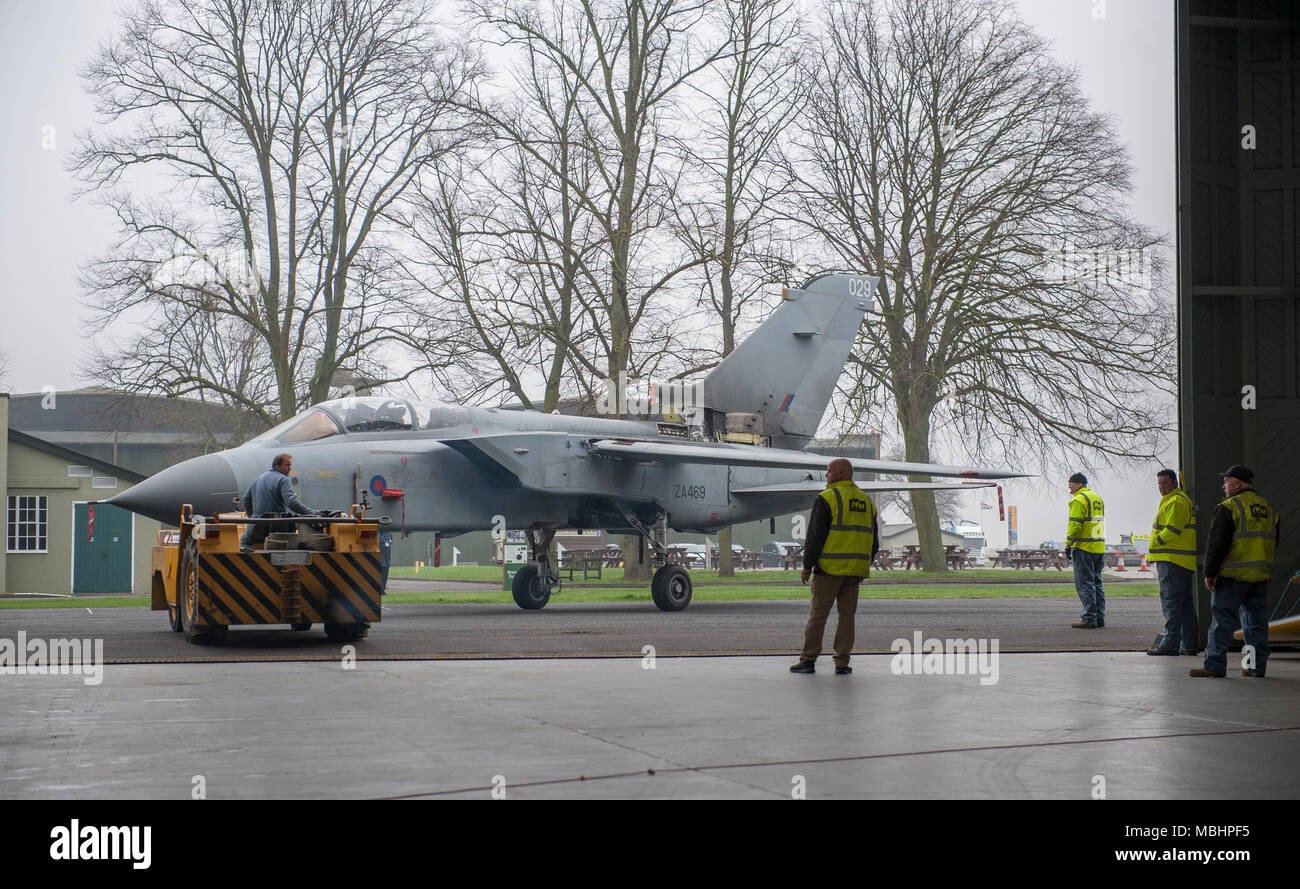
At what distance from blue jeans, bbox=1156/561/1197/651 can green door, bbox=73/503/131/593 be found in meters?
29.7

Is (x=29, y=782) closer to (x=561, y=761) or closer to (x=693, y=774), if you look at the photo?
(x=561, y=761)

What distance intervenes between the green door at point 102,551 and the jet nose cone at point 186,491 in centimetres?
2081

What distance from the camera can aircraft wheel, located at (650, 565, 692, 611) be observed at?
19.5 metres

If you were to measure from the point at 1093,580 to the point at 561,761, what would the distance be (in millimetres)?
11626

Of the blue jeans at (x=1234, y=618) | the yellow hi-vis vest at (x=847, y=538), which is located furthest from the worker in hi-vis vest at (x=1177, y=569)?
the yellow hi-vis vest at (x=847, y=538)

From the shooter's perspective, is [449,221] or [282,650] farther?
[449,221]

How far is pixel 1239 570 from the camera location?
9812mm

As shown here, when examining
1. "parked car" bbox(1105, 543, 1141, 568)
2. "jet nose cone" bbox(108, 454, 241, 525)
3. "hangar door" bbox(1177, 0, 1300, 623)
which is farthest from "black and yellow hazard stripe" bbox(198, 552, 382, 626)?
"parked car" bbox(1105, 543, 1141, 568)

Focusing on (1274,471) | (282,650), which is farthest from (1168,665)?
(282,650)

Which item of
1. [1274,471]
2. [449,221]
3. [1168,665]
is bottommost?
[1168,665]

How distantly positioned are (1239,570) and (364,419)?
11.6 metres

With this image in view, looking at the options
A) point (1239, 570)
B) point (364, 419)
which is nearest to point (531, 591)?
point (364, 419)

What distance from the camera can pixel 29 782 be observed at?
16.7 feet

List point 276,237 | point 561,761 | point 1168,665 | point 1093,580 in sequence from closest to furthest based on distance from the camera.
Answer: point 561,761 < point 1168,665 < point 1093,580 < point 276,237
